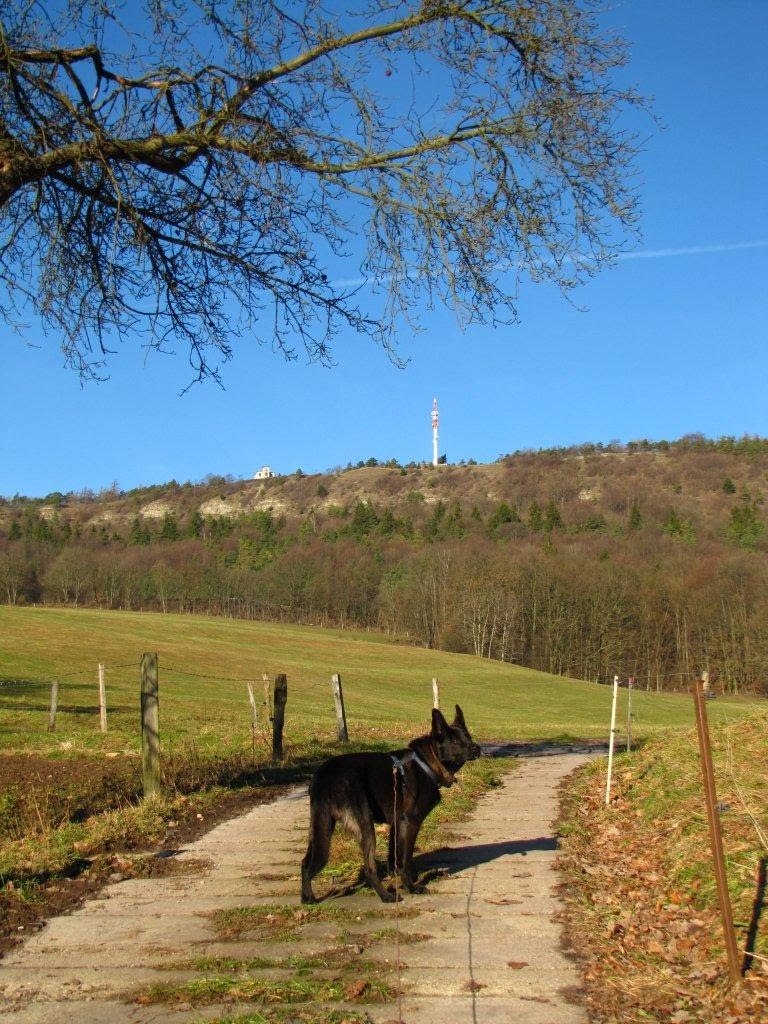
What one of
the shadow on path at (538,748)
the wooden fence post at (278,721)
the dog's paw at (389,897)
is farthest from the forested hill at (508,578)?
the dog's paw at (389,897)

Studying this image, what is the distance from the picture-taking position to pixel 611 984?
16.8 ft

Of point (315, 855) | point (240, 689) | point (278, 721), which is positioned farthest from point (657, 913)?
point (240, 689)

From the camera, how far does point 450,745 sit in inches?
302

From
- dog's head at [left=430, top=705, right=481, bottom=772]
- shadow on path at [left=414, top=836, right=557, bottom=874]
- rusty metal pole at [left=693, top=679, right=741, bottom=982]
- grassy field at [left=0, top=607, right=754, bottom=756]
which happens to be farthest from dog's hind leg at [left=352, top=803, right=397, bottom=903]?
grassy field at [left=0, top=607, right=754, bottom=756]

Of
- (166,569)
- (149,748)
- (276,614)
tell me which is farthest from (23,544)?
(149,748)

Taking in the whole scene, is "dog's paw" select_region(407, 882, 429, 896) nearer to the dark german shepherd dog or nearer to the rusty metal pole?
the dark german shepherd dog

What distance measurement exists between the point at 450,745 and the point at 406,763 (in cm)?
44

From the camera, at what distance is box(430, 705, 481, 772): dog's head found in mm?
7664

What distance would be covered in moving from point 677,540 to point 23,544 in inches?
4430

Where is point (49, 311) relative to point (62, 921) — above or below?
above

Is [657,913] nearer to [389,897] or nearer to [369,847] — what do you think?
[389,897]

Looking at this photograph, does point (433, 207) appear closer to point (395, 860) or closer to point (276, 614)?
point (395, 860)

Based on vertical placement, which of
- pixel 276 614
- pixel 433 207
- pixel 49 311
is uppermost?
pixel 433 207

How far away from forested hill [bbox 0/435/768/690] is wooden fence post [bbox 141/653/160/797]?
57.9m
